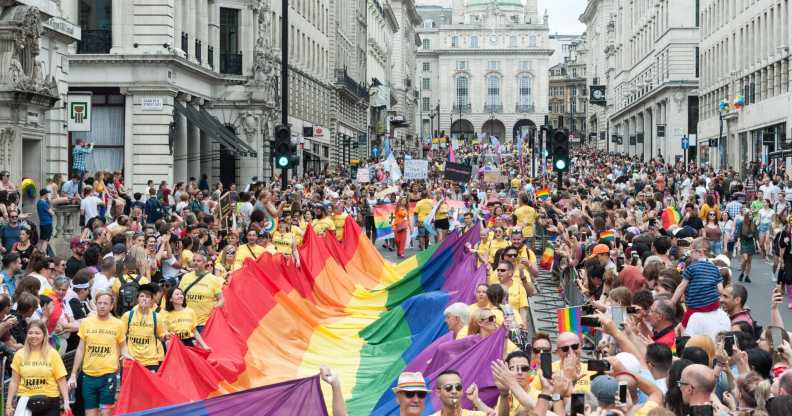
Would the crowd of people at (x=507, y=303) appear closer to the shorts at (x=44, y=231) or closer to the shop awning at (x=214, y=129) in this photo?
the shorts at (x=44, y=231)

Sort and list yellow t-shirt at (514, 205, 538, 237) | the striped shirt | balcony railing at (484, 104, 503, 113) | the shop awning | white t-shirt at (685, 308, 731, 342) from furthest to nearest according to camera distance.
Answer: balcony railing at (484, 104, 503, 113) → the shop awning → yellow t-shirt at (514, 205, 538, 237) → the striped shirt → white t-shirt at (685, 308, 731, 342)

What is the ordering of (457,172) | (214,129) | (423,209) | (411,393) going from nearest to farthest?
(411,393) → (423,209) → (457,172) → (214,129)

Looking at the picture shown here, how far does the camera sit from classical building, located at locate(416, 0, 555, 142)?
632ft

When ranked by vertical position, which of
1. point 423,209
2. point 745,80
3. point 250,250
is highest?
point 745,80

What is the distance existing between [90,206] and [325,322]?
6662mm

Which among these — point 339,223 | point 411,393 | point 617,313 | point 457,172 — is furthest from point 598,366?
point 457,172

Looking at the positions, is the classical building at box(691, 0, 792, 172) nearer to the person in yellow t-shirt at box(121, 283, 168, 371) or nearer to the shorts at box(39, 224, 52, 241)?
the shorts at box(39, 224, 52, 241)

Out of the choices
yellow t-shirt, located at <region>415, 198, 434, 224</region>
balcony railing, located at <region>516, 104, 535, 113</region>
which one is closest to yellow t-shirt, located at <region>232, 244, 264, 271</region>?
yellow t-shirt, located at <region>415, 198, 434, 224</region>

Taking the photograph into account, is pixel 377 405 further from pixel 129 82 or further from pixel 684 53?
pixel 684 53

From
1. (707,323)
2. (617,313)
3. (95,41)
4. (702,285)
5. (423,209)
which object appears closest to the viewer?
(617,313)

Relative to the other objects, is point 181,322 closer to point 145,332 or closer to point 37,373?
point 145,332

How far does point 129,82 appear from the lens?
37188mm

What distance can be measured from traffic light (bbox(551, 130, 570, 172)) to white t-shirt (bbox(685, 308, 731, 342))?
1332 cm

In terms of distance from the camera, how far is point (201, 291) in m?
14.8
